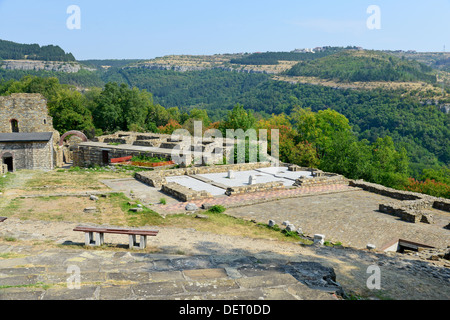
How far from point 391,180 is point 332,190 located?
14885 millimetres

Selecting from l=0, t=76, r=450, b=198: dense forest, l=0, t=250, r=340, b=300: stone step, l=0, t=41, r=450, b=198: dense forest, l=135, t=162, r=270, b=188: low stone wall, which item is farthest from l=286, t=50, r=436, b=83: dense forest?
l=0, t=250, r=340, b=300: stone step

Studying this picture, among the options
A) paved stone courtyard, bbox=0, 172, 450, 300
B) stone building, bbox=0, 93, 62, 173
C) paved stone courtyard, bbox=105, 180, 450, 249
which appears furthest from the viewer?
stone building, bbox=0, 93, 62, 173

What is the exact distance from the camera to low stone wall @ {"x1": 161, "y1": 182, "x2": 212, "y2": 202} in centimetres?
1460

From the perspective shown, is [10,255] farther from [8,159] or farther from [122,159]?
[8,159]

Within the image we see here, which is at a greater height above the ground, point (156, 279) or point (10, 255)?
point (156, 279)

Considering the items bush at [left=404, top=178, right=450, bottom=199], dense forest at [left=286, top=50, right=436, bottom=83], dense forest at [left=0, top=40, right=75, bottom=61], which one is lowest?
bush at [left=404, top=178, right=450, bottom=199]

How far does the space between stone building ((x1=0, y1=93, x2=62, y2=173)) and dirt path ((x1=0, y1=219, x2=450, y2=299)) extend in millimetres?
16053

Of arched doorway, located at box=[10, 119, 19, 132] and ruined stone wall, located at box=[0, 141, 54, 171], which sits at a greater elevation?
arched doorway, located at box=[10, 119, 19, 132]

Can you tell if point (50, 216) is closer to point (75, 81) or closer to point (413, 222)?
point (413, 222)

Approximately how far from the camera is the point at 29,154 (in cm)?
2478

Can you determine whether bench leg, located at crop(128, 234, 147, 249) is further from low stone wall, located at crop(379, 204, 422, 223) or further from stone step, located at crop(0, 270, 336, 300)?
low stone wall, located at crop(379, 204, 422, 223)

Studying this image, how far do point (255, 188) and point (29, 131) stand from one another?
22388 millimetres

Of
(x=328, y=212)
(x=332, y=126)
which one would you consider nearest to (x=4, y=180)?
(x=328, y=212)

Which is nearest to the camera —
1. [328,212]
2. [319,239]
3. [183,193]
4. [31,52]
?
[319,239]
